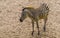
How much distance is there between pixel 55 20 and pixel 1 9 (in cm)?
231

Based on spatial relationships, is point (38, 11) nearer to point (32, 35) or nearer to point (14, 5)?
point (32, 35)

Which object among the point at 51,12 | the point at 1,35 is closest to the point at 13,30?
the point at 1,35

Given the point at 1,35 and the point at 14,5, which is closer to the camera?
the point at 1,35

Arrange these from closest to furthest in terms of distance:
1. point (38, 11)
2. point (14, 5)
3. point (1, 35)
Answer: point (38, 11), point (1, 35), point (14, 5)

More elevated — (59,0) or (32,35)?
(59,0)

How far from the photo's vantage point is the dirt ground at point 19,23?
598 cm

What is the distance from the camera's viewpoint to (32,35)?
234 inches

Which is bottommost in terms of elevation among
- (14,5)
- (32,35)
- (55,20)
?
(32,35)

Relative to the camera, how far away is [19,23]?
21.8 ft

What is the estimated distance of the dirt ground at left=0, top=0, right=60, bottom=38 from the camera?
5980 mm

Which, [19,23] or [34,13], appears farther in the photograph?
[19,23]

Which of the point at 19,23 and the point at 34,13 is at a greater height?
the point at 34,13

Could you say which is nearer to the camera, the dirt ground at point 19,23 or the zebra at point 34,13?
the zebra at point 34,13

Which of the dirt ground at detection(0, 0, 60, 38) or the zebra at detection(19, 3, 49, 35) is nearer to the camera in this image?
the zebra at detection(19, 3, 49, 35)
